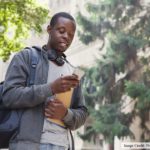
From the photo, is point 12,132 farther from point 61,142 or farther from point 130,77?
point 130,77

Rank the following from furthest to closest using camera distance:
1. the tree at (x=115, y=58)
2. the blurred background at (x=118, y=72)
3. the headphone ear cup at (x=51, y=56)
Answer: the tree at (x=115, y=58) → the blurred background at (x=118, y=72) → the headphone ear cup at (x=51, y=56)

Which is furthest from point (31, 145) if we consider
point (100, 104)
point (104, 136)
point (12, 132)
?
point (100, 104)

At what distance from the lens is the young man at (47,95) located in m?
2.13

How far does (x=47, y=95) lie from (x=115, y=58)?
58.8 feet

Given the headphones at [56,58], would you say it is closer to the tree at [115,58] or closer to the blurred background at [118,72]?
the blurred background at [118,72]

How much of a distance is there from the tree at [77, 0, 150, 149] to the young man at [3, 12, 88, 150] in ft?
53.1

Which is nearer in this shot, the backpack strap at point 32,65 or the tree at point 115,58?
the backpack strap at point 32,65

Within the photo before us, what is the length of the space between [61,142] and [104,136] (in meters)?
16.8

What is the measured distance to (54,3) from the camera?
122 ft

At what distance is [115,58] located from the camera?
1995 cm

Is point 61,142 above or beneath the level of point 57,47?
beneath

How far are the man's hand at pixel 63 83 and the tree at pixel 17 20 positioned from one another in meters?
9.91

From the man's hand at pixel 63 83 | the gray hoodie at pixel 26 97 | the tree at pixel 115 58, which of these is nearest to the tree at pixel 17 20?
the tree at pixel 115 58

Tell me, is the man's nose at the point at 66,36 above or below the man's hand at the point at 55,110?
above
